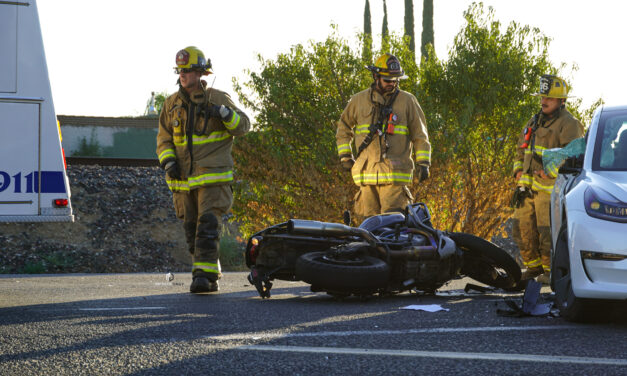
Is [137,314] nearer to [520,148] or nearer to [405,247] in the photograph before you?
[405,247]

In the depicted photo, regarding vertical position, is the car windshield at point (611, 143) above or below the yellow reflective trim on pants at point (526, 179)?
above

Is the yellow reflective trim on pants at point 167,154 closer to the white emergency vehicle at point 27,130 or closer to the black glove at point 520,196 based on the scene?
the white emergency vehicle at point 27,130

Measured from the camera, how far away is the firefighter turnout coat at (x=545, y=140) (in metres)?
8.98

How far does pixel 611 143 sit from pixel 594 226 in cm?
95

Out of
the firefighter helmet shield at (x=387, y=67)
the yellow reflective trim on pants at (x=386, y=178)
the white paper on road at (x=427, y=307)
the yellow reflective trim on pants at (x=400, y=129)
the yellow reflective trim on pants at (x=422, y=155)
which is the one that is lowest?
the white paper on road at (x=427, y=307)

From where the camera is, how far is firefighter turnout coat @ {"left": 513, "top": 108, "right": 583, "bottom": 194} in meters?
8.98

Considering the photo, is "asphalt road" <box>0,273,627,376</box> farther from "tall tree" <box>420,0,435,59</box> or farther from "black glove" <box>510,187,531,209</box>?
"tall tree" <box>420,0,435,59</box>

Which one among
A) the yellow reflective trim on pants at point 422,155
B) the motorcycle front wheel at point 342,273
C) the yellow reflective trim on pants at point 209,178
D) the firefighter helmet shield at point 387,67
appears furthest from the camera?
the yellow reflective trim on pants at point 422,155

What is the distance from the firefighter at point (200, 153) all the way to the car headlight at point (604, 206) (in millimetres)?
3451

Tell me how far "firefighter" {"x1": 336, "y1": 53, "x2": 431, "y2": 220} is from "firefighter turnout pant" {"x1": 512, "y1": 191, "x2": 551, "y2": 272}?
141 cm

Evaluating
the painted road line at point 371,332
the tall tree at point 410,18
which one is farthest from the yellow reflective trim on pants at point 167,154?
the tall tree at point 410,18

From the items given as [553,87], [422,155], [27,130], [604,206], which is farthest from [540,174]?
[27,130]

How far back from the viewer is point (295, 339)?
14.7ft

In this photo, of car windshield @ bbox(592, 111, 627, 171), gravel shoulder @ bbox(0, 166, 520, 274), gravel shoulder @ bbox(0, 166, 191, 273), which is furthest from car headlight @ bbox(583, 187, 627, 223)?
gravel shoulder @ bbox(0, 166, 191, 273)
